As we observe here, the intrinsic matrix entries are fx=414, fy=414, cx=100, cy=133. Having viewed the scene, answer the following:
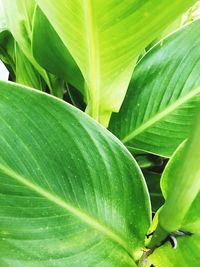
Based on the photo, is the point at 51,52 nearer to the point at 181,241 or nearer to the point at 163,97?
the point at 163,97

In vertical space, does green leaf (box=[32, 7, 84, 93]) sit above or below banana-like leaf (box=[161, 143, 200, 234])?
above

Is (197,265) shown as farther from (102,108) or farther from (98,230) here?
(102,108)

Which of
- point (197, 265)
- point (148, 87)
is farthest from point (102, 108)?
point (197, 265)

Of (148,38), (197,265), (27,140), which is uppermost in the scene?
(148,38)

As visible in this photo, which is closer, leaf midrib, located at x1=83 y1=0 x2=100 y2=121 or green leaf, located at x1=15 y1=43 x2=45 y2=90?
leaf midrib, located at x1=83 y1=0 x2=100 y2=121

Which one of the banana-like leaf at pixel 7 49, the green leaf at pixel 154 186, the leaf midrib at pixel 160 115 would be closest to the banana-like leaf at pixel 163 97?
the leaf midrib at pixel 160 115

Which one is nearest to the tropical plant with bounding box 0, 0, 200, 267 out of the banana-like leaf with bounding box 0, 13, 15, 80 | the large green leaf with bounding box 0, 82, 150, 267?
the large green leaf with bounding box 0, 82, 150, 267

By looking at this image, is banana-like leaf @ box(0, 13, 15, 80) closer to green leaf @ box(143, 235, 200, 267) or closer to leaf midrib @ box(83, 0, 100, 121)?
leaf midrib @ box(83, 0, 100, 121)
